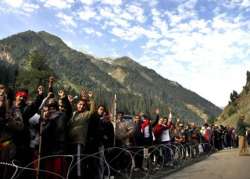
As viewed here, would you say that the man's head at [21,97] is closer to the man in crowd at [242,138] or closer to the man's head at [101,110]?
the man's head at [101,110]

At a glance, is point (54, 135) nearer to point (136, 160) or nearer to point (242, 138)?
point (136, 160)

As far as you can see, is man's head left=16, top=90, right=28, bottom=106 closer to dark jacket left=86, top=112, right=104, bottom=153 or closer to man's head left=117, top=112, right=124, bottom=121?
dark jacket left=86, top=112, right=104, bottom=153

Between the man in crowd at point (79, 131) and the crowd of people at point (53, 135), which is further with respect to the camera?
the man in crowd at point (79, 131)

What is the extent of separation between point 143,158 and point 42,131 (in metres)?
5.78

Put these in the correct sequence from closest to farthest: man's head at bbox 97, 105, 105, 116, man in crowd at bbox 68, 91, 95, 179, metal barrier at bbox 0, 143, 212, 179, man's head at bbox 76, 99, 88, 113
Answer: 1. metal barrier at bbox 0, 143, 212, 179
2. man in crowd at bbox 68, 91, 95, 179
3. man's head at bbox 76, 99, 88, 113
4. man's head at bbox 97, 105, 105, 116

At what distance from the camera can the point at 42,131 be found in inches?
347

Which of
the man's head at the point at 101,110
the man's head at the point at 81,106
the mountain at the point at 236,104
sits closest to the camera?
the man's head at the point at 81,106

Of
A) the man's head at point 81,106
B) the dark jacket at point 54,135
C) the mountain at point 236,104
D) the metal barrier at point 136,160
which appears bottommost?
the metal barrier at point 136,160

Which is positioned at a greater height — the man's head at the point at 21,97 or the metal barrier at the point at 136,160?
the man's head at the point at 21,97

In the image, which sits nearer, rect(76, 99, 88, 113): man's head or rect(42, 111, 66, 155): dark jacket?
rect(42, 111, 66, 155): dark jacket

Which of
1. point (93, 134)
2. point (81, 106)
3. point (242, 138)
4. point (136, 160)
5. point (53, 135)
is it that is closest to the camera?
point (53, 135)

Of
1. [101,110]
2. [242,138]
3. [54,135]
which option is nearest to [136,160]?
[101,110]

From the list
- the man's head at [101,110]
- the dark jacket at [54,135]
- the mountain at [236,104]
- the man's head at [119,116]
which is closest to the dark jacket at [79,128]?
the dark jacket at [54,135]

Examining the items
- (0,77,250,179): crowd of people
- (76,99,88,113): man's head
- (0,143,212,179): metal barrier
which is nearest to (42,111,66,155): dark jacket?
(0,77,250,179): crowd of people
